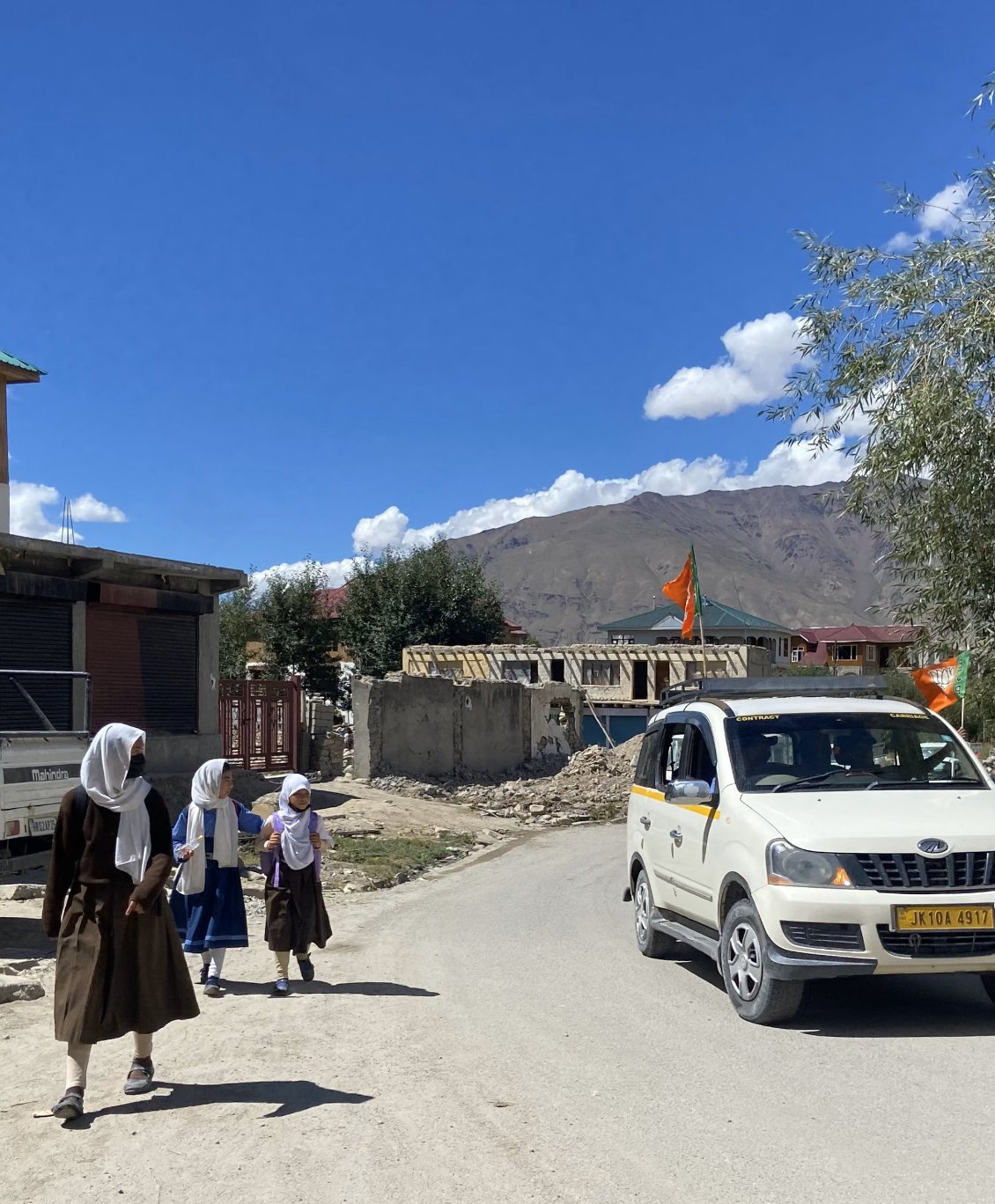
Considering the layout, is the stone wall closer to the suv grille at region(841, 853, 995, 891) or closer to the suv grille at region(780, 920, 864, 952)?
the suv grille at region(780, 920, 864, 952)

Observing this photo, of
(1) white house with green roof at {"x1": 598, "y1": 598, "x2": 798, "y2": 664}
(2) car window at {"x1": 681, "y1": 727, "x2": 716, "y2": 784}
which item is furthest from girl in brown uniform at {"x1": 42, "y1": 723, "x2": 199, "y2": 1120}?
(1) white house with green roof at {"x1": 598, "y1": 598, "x2": 798, "y2": 664}

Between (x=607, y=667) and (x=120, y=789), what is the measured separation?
5829cm

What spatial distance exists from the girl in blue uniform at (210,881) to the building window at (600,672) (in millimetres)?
54453

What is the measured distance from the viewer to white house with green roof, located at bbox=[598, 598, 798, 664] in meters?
85.5

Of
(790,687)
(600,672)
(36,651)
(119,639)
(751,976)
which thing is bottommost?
Answer: (751,976)

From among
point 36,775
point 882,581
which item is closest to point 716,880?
point 36,775

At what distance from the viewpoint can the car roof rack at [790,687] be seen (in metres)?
9.41

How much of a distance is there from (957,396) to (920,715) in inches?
194

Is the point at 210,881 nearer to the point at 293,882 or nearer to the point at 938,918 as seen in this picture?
the point at 293,882

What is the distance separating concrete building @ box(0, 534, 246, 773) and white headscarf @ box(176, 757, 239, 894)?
28.5 feet

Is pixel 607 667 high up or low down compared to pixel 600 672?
up

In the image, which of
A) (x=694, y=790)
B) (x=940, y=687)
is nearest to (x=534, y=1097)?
(x=694, y=790)

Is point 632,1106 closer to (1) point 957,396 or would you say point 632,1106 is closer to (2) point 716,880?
(2) point 716,880

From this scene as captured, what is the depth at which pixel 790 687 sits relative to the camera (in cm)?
951
